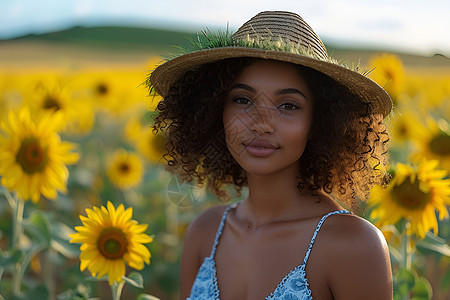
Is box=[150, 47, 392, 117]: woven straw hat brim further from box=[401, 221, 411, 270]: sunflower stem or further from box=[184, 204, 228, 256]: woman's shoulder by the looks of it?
box=[401, 221, 411, 270]: sunflower stem

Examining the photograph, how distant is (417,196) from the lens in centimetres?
242

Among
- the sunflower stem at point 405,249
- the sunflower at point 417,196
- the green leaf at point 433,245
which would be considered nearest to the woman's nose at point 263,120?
Result: the sunflower at point 417,196

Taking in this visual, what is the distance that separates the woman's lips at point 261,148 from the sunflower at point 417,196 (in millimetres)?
827

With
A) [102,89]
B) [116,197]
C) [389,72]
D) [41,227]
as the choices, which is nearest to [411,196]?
[41,227]

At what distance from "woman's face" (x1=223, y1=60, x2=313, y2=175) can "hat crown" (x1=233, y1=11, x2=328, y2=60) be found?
3.1 inches

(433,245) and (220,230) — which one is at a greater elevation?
(220,230)

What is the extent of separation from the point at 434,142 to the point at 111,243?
6.47 feet

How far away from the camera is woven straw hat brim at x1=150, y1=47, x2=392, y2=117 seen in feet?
5.65

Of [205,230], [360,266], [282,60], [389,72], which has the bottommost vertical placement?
[205,230]

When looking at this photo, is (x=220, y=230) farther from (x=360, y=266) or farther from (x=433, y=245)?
(x=433, y=245)

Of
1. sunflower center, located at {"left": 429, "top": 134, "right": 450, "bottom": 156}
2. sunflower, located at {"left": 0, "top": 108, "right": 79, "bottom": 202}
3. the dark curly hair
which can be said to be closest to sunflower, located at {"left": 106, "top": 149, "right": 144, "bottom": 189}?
sunflower, located at {"left": 0, "top": 108, "right": 79, "bottom": 202}

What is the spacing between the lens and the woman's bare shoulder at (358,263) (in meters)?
1.71

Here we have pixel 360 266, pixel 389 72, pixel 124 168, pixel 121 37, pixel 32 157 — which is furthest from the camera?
pixel 121 37

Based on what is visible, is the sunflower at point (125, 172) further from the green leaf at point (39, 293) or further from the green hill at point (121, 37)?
the green hill at point (121, 37)
